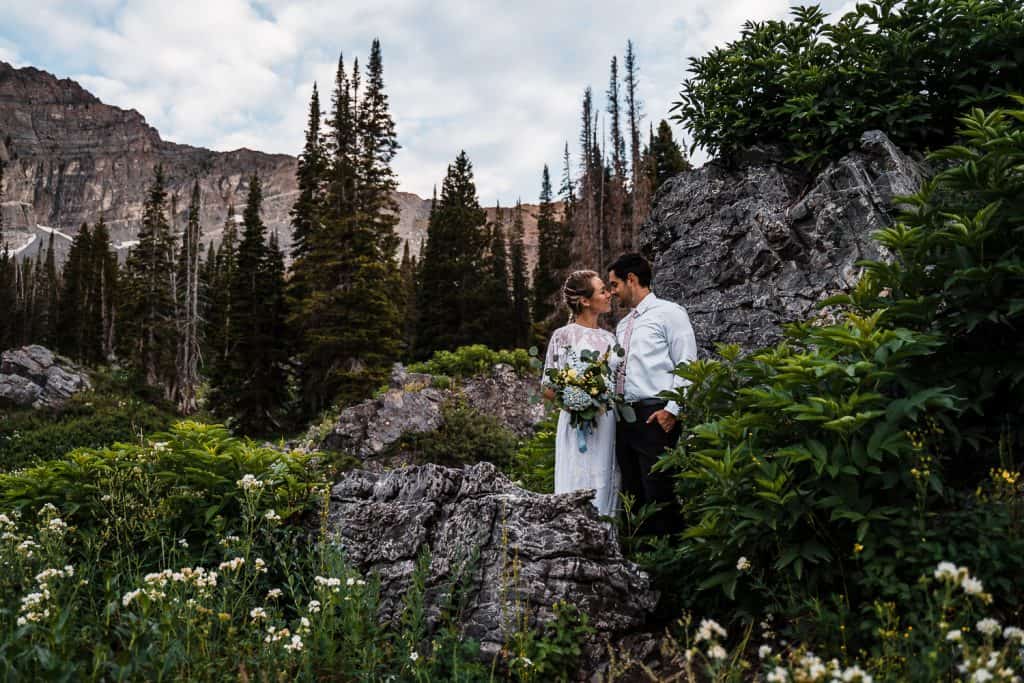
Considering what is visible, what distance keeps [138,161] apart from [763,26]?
218830 mm

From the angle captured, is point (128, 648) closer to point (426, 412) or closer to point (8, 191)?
point (426, 412)

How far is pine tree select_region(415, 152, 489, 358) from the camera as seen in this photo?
38500mm

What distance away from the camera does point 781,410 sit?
3.13 m

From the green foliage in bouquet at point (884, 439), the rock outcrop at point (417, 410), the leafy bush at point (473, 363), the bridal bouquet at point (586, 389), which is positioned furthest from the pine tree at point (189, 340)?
the green foliage in bouquet at point (884, 439)

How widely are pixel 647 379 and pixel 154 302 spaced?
48026 millimetres

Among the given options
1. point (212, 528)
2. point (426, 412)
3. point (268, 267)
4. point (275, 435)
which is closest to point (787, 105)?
point (212, 528)

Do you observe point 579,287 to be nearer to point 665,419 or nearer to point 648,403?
point 648,403

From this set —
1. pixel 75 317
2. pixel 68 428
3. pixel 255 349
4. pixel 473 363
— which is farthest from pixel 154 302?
pixel 473 363

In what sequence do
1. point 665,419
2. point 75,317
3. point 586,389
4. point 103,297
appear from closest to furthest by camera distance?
point 665,419, point 586,389, point 75,317, point 103,297

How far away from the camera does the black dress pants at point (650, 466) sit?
14.8ft

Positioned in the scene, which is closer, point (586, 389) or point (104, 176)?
point (586, 389)

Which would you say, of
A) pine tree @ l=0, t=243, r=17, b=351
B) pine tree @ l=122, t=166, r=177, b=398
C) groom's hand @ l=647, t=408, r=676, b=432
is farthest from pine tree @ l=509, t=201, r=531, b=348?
pine tree @ l=0, t=243, r=17, b=351

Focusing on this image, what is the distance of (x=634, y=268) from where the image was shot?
16.8 ft

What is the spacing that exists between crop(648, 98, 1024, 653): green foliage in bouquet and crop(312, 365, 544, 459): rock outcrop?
26.4 feet
